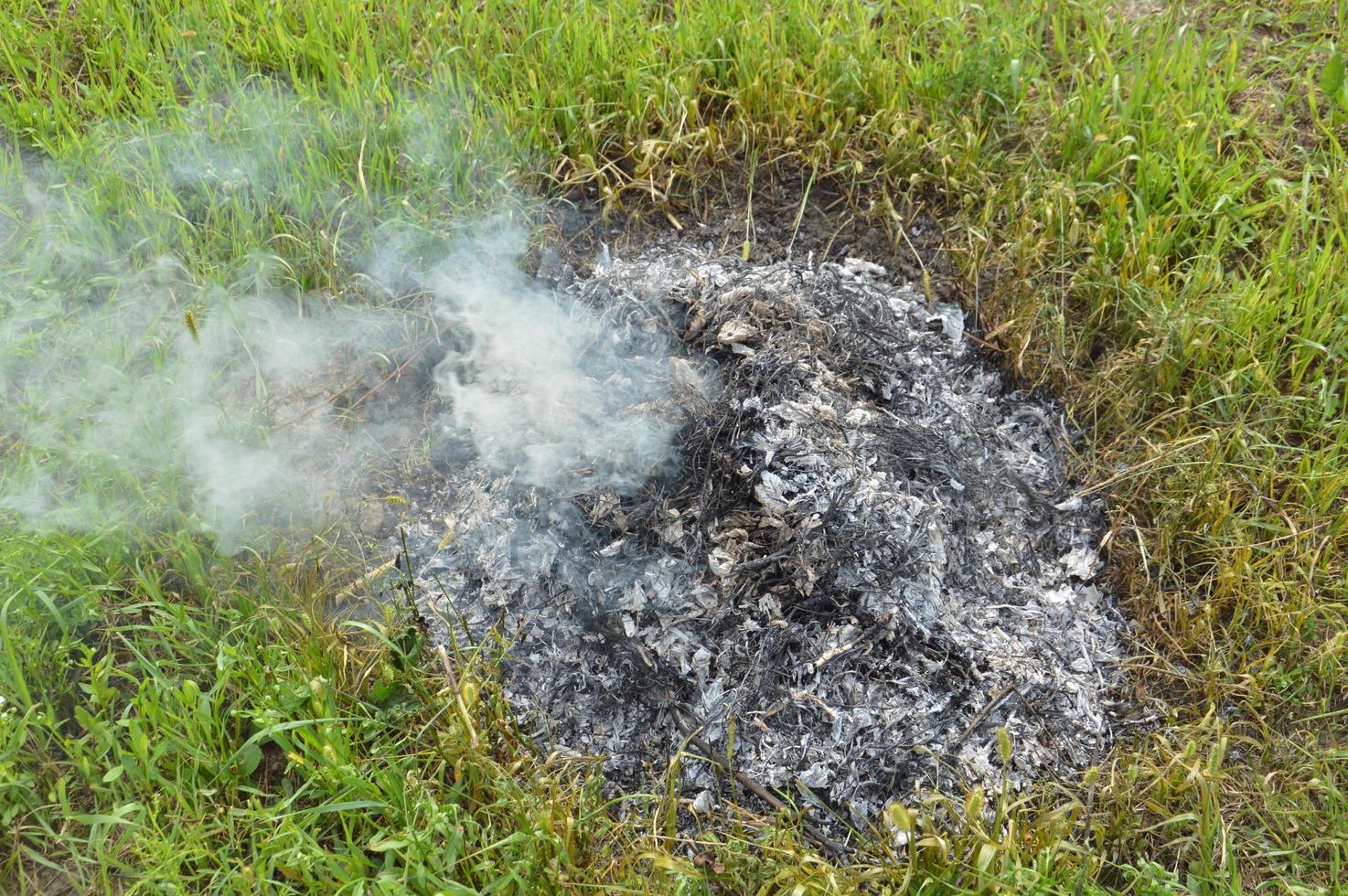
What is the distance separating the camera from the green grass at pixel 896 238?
216 centimetres

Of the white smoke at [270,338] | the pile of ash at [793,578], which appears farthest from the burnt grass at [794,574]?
the white smoke at [270,338]

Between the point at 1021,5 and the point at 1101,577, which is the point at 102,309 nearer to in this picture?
the point at 1101,577

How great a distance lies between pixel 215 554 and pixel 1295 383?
9.74ft

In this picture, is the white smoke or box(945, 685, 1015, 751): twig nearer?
box(945, 685, 1015, 751): twig

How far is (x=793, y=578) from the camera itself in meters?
2.49

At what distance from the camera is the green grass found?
2.16 meters

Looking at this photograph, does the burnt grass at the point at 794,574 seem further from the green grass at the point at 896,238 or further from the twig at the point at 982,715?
the green grass at the point at 896,238

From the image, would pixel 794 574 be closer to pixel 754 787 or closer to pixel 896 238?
pixel 754 787

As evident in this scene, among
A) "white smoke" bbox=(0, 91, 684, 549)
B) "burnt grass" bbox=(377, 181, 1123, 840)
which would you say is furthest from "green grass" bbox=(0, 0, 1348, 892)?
"burnt grass" bbox=(377, 181, 1123, 840)

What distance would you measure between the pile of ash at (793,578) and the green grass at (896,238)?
0.17m

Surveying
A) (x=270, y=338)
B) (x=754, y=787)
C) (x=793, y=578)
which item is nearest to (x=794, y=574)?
A: (x=793, y=578)

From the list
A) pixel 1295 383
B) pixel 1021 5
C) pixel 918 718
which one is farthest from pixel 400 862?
pixel 1021 5

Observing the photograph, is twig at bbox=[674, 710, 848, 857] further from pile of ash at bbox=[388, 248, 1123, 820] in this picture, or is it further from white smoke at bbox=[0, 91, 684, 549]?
white smoke at bbox=[0, 91, 684, 549]

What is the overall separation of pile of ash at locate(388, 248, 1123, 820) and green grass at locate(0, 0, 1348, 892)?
165mm
